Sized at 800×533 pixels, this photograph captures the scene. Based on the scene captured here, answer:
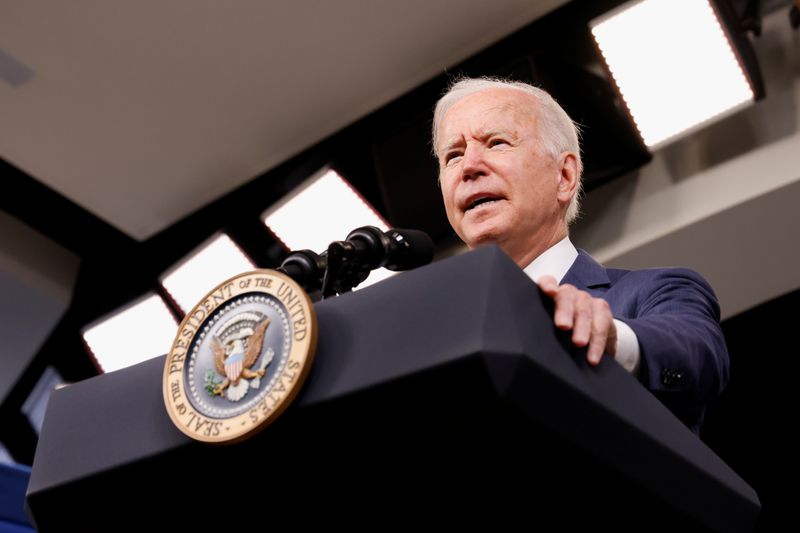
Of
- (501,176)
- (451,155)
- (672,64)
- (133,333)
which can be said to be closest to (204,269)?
(133,333)

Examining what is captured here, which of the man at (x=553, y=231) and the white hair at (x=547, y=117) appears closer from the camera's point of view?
the man at (x=553, y=231)

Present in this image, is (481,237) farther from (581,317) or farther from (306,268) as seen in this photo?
(581,317)

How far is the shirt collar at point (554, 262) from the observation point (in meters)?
1.33

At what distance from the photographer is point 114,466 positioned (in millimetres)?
857

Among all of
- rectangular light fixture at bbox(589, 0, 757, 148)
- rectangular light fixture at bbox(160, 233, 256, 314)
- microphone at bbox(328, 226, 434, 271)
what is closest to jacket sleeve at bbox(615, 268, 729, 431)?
microphone at bbox(328, 226, 434, 271)

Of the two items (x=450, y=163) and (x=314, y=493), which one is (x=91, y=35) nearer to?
(x=450, y=163)

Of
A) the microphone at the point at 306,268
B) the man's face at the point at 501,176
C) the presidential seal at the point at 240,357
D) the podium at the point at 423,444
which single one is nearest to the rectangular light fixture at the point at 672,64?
the man's face at the point at 501,176

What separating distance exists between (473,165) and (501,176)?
41 mm

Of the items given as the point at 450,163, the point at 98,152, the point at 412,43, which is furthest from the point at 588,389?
the point at 98,152

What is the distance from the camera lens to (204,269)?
3230 millimetres

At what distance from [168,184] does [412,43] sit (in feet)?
→ 2.98

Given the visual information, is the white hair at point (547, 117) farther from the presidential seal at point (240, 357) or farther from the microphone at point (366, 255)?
the presidential seal at point (240, 357)

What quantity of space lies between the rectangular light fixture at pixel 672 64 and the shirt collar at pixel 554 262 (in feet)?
4.27

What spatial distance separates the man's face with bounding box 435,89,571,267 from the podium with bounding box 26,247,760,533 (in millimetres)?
528
